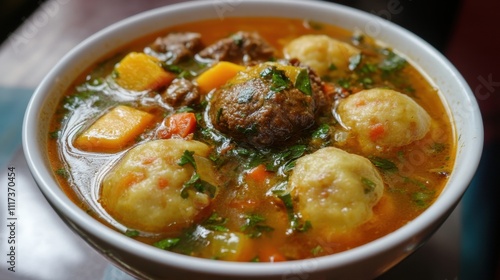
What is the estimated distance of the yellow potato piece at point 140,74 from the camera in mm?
2393

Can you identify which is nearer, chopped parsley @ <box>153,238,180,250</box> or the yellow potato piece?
chopped parsley @ <box>153,238,180,250</box>

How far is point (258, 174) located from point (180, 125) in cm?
42

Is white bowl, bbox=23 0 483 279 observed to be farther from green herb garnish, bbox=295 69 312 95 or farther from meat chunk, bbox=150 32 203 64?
green herb garnish, bbox=295 69 312 95

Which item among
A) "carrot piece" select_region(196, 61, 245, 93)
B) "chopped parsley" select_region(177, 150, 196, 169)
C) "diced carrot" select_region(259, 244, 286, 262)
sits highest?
"chopped parsley" select_region(177, 150, 196, 169)

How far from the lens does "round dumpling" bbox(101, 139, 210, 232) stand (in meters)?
1.70

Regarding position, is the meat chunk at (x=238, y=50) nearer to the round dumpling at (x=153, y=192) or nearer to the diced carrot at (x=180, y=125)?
the diced carrot at (x=180, y=125)

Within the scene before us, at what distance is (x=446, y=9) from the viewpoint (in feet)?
12.5

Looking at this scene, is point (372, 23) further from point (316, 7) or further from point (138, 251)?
point (138, 251)

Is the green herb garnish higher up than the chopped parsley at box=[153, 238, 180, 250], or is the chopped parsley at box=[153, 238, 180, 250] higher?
the green herb garnish

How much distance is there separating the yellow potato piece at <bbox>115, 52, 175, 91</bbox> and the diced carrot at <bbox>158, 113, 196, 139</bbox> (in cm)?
30

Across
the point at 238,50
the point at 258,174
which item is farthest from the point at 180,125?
the point at 238,50

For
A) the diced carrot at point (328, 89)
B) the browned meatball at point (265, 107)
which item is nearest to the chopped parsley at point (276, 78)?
the browned meatball at point (265, 107)

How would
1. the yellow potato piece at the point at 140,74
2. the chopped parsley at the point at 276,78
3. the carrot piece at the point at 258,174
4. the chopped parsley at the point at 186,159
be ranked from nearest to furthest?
1. the chopped parsley at the point at 186,159
2. the carrot piece at the point at 258,174
3. the chopped parsley at the point at 276,78
4. the yellow potato piece at the point at 140,74

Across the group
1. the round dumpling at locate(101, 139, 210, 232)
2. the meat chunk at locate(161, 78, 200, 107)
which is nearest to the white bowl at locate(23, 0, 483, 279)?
the round dumpling at locate(101, 139, 210, 232)
